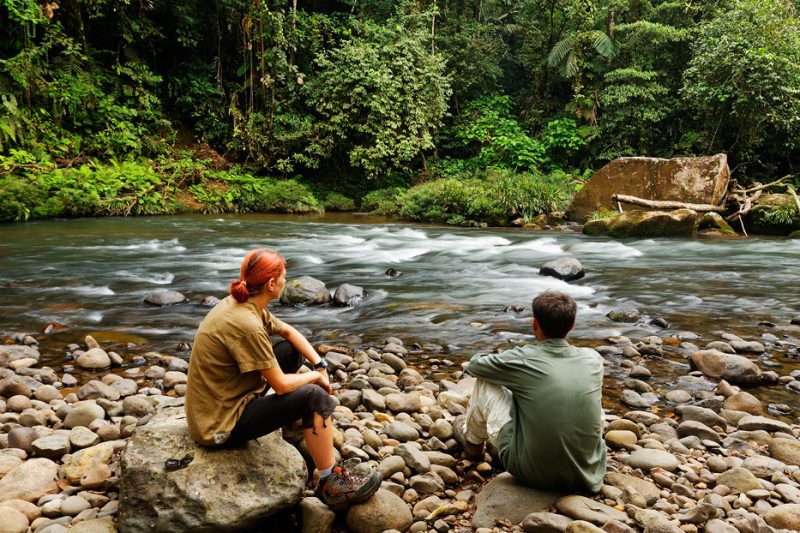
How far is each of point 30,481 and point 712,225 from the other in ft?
53.4

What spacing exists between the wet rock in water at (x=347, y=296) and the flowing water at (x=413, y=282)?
0.13 meters

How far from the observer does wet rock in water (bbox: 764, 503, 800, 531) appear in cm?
284

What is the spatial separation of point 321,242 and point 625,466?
1084 centimetres

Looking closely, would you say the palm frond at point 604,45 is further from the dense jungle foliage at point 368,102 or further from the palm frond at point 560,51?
the palm frond at point 560,51

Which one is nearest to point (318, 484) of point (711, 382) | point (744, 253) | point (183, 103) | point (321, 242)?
point (711, 382)

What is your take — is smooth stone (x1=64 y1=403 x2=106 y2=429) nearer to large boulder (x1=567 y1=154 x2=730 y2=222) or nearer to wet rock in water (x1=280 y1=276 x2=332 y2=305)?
wet rock in water (x1=280 y1=276 x2=332 y2=305)

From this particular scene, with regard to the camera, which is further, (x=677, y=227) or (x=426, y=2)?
(x=426, y=2)

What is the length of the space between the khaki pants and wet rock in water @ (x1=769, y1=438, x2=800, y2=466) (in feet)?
6.14

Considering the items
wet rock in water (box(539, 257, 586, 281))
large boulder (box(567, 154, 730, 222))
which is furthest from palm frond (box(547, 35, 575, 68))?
wet rock in water (box(539, 257, 586, 281))

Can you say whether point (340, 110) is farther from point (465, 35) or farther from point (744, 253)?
point (744, 253)

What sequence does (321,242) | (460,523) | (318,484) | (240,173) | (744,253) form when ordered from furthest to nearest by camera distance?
(240,173) → (321,242) → (744,253) → (318,484) → (460,523)

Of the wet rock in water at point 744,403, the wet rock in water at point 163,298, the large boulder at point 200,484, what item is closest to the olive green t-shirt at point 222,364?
the large boulder at point 200,484

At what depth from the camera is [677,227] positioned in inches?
579

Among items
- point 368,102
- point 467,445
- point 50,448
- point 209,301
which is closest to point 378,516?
point 467,445
